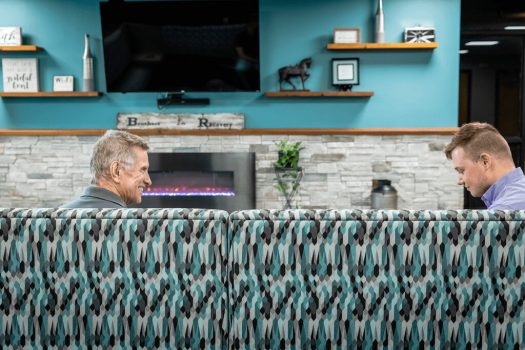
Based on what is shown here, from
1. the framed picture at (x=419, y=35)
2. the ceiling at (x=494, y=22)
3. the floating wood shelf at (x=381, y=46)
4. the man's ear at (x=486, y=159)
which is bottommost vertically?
the man's ear at (x=486, y=159)

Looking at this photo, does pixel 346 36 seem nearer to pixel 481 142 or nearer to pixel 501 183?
pixel 481 142

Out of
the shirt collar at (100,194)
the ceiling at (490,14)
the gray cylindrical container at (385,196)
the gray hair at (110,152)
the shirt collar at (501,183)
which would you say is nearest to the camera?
the shirt collar at (100,194)

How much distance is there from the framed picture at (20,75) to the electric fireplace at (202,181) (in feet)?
4.02

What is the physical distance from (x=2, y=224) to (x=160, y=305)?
0.48 m

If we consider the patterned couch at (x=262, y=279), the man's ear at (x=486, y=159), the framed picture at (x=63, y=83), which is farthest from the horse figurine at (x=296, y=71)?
the patterned couch at (x=262, y=279)

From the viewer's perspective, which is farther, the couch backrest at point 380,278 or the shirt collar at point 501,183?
the shirt collar at point 501,183

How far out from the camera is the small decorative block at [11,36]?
4465 millimetres

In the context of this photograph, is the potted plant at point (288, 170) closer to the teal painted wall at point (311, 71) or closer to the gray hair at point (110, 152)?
the teal painted wall at point (311, 71)

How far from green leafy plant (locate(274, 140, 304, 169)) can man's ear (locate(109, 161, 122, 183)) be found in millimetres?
2287

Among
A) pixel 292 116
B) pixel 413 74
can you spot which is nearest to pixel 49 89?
pixel 292 116

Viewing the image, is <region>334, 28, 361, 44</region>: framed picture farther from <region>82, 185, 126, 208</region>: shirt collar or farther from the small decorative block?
<region>82, 185, 126, 208</region>: shirt collar

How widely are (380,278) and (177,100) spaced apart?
3.41 metres

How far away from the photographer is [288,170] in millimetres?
4391

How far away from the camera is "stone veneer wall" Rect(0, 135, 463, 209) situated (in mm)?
4406
